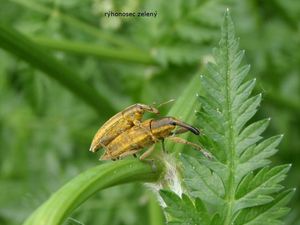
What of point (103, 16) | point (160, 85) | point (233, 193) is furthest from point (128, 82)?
point (233, 193)

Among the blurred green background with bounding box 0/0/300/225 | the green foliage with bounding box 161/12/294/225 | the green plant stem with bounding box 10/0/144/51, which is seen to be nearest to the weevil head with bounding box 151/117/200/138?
the green foliage with bounding box 161/12/294/225

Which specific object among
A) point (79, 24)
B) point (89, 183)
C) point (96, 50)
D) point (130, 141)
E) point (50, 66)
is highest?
point (79, 24)

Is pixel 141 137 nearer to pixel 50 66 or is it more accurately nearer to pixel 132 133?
pixel 132 133

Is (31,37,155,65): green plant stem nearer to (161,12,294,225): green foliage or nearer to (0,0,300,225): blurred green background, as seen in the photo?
(0,0,300,225): blurred green background

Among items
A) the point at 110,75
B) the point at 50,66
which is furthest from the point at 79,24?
the point at 50,66

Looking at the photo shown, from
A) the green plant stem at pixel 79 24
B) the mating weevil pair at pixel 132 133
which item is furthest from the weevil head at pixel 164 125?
the green plant stem at pixel 79 24
